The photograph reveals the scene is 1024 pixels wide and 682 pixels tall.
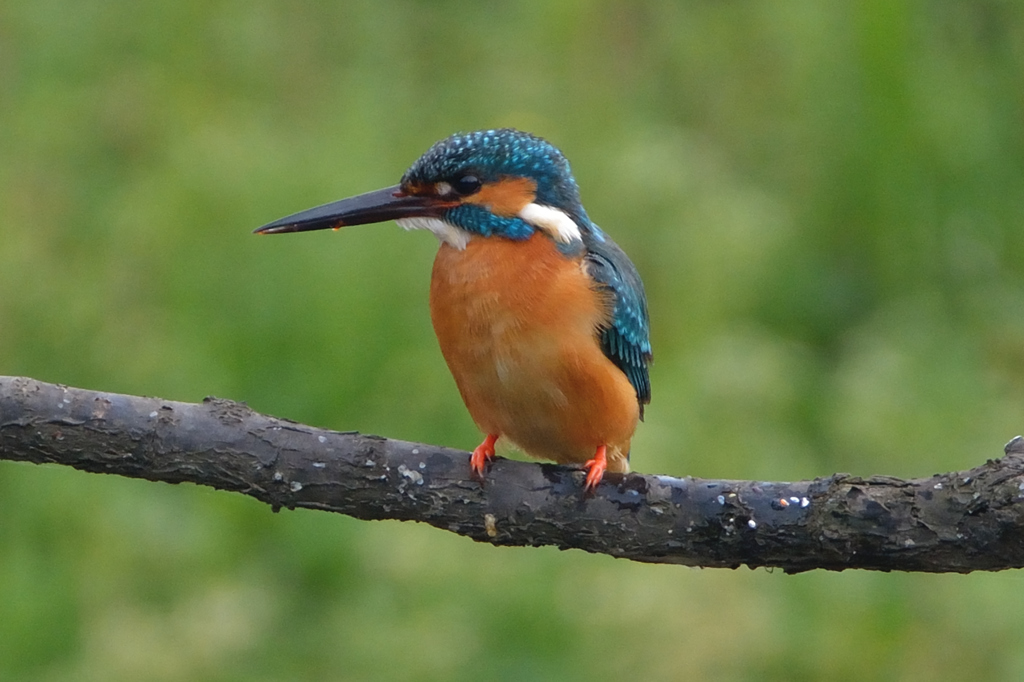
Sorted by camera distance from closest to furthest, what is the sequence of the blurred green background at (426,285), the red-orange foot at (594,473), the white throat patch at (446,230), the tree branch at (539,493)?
the tree branch at (539,493) → the red-orange foot at (594,473) → the white throat patch at (446,230) → the blurred green background at (426,285)

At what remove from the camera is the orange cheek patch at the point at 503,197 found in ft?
10.3

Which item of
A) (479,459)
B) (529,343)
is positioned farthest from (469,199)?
(479,459)

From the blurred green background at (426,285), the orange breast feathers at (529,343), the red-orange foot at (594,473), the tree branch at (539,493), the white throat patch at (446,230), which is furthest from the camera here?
the blurred green background at (426,285)

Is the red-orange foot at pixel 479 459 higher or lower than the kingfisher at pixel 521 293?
lower

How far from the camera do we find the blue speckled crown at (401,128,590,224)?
123 inches

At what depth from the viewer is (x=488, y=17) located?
7262 millimetres

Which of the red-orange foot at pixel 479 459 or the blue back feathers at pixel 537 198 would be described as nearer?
the red-orange foot at pixel 479 459

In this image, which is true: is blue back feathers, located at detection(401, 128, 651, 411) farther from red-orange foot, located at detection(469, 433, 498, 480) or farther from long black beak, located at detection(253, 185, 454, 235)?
red-orange foot, located at detection(469, 433, 498, 480)

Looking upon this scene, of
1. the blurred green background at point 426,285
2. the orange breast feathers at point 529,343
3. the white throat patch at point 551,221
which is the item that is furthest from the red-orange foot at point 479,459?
the blurred green background at point 426,285

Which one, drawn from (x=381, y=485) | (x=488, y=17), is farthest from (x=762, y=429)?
(x=488, y=17)

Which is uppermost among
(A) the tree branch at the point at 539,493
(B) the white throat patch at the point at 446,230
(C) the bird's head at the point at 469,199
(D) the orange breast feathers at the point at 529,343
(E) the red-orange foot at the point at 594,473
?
(C) the bird's head at the point at 469,199

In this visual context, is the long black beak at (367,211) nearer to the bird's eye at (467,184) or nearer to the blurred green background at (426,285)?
the bird's eye at (467,184)

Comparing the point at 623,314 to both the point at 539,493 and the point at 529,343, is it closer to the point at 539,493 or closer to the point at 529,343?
the point at 529,343

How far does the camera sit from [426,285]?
205 inches
